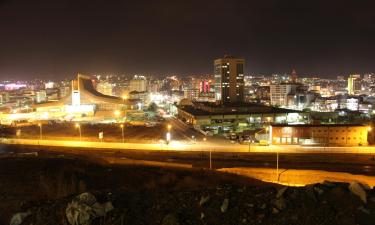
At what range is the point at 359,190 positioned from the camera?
507 cm

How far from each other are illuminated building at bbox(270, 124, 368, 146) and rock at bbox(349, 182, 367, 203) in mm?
18950

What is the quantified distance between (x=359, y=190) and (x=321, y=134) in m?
20.3

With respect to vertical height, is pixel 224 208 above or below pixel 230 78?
below

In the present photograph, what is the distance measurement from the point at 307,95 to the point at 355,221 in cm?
6724

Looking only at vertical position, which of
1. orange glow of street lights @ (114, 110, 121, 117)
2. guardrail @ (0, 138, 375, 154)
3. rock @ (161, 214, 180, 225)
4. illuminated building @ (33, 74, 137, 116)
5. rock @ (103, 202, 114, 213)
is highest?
illuminated building @ (33, 74, 137, 116)

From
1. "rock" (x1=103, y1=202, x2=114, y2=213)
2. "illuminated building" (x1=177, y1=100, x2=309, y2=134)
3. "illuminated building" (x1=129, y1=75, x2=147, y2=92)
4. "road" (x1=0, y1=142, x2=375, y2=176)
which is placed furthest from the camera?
"illuminated building" (x1=129, y1=75, x2=147, y2=92)

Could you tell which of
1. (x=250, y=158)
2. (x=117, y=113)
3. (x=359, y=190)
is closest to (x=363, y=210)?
(x=359, y=190)

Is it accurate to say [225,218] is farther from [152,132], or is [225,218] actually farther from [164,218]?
[152,132]

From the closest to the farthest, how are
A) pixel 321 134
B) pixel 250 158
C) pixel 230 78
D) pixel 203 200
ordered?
1. pixel 203 200
2. pixel 250 158
3. pixel 321 134
4. pixel 230 78

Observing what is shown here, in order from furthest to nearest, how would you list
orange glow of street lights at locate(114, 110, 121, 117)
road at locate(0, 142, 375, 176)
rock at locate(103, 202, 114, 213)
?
orange glow of street lights at locate(114, 110, 121, 117) → road at locate(0, 142, 375, 176) → rock at locate(103, 202, 114, 213)

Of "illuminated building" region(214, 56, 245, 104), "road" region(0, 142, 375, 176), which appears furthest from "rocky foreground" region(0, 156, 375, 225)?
"illuminated building" region(214, 56, 245, 104)

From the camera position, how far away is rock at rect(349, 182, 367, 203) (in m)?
4.92

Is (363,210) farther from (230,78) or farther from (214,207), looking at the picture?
(230,78)

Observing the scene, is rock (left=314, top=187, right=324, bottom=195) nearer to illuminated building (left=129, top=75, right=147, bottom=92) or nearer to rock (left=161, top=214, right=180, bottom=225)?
rock (left=161, top=214, right=180, bottom=225)
